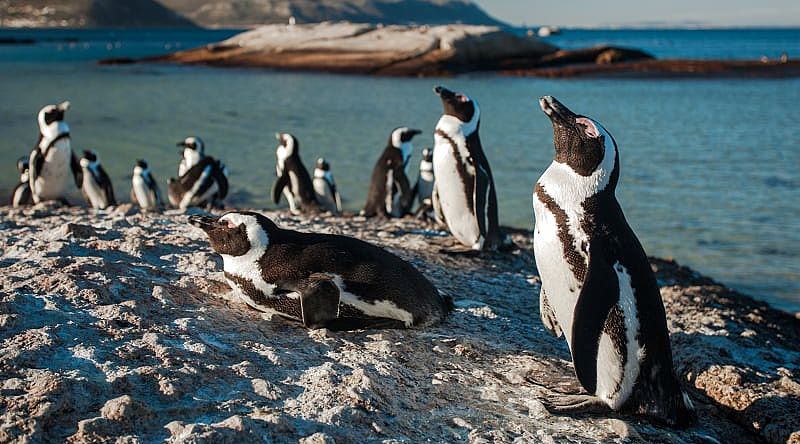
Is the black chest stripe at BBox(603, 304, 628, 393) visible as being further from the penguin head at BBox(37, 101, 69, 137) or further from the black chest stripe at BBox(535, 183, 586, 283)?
the penguin head at BBox(37, 101, 69, 137)

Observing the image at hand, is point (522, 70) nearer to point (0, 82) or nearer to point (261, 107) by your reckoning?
point (261, 107)

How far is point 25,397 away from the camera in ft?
8.84

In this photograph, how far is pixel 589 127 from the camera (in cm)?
344

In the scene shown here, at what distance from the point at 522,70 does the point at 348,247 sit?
36.3 m

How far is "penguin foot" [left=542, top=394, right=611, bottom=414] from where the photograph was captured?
10.8ft

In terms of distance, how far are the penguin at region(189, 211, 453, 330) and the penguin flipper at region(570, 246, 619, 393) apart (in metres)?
0.97

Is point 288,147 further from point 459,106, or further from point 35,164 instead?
point 459,106

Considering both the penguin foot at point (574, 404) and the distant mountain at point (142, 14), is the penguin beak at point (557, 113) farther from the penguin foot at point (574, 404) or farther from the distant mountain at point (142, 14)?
the distant mountain at point (142, 14)

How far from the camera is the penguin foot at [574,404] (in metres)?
3.28

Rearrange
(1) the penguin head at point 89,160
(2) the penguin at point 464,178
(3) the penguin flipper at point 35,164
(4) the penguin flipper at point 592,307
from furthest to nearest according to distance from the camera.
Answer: (1) the penguin head at point 89,160
(3) the penguin flipper at point 35,164
(2) the penguin at point 464,178
(4) the penguin flipper at point 592,307

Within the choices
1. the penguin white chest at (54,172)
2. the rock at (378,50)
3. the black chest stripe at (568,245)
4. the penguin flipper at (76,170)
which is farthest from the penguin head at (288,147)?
the rock at (378,50)

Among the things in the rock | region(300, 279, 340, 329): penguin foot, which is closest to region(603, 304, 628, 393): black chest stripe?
region(300, 279, 340, 329): penguin foot

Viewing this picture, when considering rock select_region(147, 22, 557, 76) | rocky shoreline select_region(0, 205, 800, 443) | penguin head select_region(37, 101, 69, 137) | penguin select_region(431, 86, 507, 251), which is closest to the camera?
rocky shoreline select_region(0, 205, 800, 443)

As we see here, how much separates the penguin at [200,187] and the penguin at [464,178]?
3876 mm
